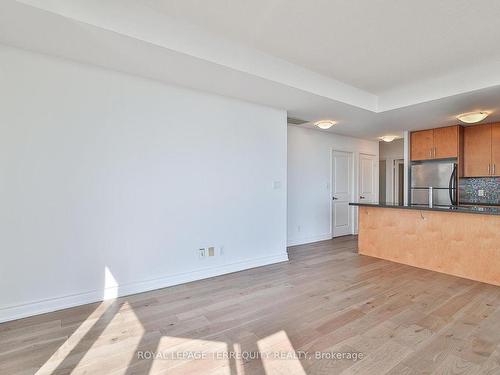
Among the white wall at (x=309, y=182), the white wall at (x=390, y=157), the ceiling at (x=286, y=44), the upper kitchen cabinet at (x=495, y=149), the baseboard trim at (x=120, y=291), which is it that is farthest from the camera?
the white wall at (x=390, y=157)

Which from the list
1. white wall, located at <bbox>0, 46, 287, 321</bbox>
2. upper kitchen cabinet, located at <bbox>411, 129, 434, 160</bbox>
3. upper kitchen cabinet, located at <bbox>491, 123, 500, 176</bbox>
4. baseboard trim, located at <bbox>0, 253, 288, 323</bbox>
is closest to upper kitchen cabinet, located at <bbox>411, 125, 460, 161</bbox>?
upper kitchen cabinet, located at <bbox>411, 129, 434, 160</bbox>

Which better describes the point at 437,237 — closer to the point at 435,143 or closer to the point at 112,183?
the point at 435,143

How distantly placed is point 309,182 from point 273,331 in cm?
389

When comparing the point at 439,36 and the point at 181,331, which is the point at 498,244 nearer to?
the point at 439,36

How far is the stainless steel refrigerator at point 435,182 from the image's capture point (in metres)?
5.14

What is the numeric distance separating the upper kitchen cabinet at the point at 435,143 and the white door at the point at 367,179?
4.24 feet

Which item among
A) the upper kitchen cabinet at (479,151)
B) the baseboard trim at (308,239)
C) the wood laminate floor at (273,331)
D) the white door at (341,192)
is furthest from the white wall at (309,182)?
the upper kitchen cabinet at (479,151)

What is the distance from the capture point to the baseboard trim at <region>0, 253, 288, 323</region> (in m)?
2.52

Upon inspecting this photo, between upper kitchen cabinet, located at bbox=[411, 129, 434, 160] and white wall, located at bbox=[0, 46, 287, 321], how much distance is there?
375cm

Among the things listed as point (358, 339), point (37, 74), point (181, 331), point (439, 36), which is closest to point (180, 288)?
point (181, 331)

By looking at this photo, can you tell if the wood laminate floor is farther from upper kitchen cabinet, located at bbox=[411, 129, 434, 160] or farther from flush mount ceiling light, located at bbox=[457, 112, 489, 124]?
upper kitchen cabinet, located at bbox=[411, 129, 434, 160]

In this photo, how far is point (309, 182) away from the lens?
18.9ft

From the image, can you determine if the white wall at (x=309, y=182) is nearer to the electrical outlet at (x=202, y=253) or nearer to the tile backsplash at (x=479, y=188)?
the electrical outlet at (x=202, y=253)

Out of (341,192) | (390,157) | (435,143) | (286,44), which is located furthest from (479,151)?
(286,44)
